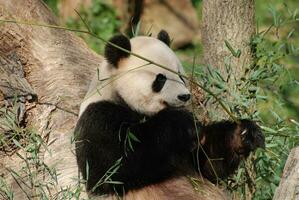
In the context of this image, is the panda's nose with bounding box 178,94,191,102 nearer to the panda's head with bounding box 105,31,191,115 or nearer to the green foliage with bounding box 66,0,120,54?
the panda's head with bounding box 105,31,191,115

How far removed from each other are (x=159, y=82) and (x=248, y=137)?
0.54 meters

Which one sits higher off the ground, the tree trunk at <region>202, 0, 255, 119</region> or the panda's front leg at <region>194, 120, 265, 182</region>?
the tree trunk at <region>202, 0, 255, 119</region>

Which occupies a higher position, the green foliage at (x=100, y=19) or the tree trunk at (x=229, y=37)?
the green foliage at (x=100, y=19)

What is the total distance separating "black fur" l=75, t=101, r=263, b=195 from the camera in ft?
12.0

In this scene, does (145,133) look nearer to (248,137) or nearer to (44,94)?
(248,137)

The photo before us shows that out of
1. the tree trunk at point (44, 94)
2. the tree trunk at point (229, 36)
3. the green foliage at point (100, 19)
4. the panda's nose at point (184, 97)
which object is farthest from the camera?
the green foliage at point (100, 19)

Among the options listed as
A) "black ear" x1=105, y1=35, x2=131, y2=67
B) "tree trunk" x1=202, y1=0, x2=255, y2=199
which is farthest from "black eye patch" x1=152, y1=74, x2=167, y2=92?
"tree trunk" x1=202, y1=0, x2=255, y2=199

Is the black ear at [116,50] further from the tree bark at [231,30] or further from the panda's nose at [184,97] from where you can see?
the tree bark at [231,30]

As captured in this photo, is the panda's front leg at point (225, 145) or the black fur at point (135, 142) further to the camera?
the panda's front leg at point (225, 145)

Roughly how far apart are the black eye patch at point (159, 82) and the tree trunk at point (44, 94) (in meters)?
0.54

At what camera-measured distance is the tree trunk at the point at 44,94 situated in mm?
4016

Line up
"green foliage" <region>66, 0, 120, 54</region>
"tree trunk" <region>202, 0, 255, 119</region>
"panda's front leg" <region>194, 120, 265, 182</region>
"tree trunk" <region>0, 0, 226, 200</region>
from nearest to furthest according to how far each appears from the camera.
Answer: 1. "panda's front leg" <region>194, 120, 265, 182</region>
2. "tree trunk" <region>0, 0, 226, 200</region>
3. "tree trunk" <region>202, 0, 255, 119</region>
4. "green foliage" <region>66, 0, 120, 54</region>

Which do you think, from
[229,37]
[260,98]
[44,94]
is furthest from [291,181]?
[44,94]

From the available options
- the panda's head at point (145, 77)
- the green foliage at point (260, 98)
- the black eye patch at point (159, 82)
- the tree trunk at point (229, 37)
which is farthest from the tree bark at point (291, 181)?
the tree trunk at point (229, 37)
